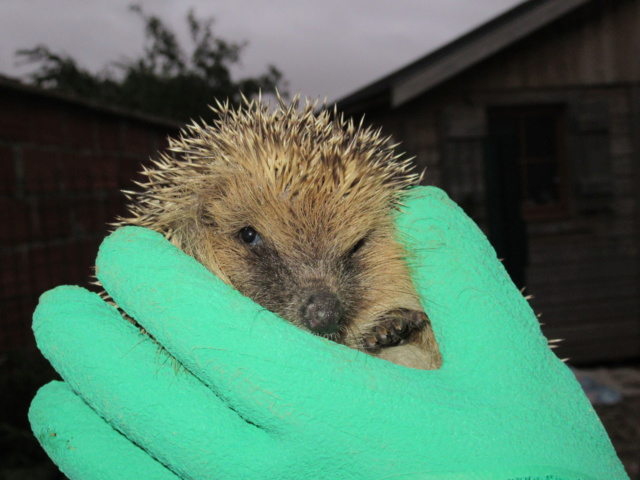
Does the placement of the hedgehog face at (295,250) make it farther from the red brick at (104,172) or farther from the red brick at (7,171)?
the red brick at (104,172)

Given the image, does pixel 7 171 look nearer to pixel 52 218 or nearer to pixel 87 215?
pixel 52 218

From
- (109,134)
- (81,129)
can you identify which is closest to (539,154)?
(109,134)

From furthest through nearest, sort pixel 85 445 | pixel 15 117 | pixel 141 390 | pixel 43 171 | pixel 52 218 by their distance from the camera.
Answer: pixel 52 218, pixel 43 171, pixel 15 117, pixel 85 445, pixel 141 390

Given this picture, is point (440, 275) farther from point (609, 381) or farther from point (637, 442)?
point (609, 381)

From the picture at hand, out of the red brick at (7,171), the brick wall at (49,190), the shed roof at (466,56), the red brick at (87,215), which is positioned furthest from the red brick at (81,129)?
the shed roof at (466,56)

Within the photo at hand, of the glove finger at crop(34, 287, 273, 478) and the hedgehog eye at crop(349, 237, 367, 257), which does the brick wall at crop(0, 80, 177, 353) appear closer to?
the glove finger at crop(34, 287, 273, 478)

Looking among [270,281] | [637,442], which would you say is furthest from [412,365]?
[637,442]
